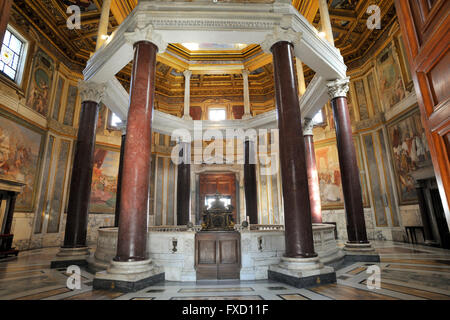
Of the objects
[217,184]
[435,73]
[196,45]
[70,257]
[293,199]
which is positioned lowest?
[70,257]

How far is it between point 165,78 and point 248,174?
9158 millimetres

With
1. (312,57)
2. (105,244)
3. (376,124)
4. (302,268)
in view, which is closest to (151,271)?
(105,244)

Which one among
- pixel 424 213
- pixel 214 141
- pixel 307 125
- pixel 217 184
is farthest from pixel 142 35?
pixel 424 213

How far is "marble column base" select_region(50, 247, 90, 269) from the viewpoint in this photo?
23.3 ft

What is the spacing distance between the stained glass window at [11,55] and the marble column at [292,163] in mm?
11498

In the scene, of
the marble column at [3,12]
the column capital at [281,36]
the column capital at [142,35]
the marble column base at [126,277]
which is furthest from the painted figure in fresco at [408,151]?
the marble column at [3,12]

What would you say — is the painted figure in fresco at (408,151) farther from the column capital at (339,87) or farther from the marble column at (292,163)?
the marble column at (292,163)

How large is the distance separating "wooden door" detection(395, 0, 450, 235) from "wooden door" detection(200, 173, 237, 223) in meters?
14.8

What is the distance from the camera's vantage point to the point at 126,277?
15.3 ft

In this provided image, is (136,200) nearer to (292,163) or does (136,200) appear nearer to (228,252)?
(228,252)

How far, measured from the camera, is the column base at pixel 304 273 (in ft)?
15.6

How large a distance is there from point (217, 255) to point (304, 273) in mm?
1999

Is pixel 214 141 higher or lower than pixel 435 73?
higher

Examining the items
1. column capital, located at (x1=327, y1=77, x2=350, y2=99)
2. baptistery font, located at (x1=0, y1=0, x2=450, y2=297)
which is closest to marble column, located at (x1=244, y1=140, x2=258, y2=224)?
baptistery font, located at (x1=0, y1=0, x2=450, y2=297)
